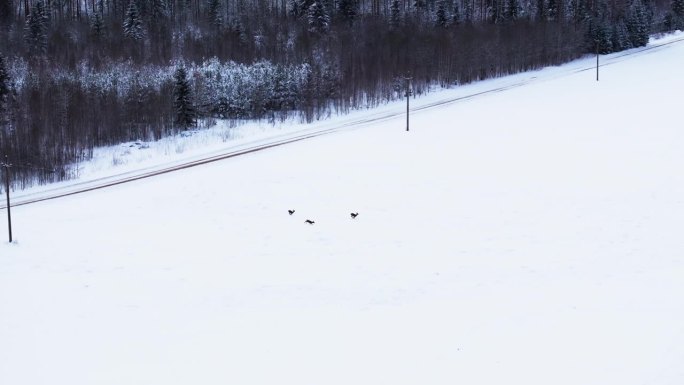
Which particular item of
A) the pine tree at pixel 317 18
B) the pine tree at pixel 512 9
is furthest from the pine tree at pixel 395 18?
the pine tree at pixel 512 9

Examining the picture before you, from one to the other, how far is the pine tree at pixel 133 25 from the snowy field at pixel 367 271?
43.2 metres

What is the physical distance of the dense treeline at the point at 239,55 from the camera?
39719mm

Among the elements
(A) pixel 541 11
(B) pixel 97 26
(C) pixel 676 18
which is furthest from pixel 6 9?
(C) pixel 676 18

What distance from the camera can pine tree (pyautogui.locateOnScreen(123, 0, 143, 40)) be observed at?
2491 inches

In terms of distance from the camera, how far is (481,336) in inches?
453

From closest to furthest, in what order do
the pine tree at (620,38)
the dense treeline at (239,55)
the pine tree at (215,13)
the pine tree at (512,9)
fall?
1. the dense treeline at (239,55)
2. the pine tree at (620,38)
3. the pine tree at (215,13)
4. the pine tree at (512,9)

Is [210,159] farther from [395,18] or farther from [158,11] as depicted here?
[158,11]

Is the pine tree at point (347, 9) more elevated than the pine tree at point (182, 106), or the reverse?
the pine tree at point (347, 9)

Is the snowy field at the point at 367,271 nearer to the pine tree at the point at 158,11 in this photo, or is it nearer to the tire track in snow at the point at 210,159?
the tire track in snow at the point at 210,159

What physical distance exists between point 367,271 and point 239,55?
4371cm

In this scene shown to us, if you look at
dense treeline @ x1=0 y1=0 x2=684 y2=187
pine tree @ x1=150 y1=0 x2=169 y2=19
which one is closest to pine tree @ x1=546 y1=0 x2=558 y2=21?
dense treeline @ x1=0 y1=0 x2=684 y2=187

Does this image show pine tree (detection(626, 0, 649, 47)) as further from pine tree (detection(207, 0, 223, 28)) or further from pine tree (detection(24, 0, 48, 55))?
pine tree (detection(24, 0, 48, 55))

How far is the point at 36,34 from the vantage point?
203ft

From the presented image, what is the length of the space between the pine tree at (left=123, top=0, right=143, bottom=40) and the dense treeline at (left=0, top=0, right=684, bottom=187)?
25 centimetres
